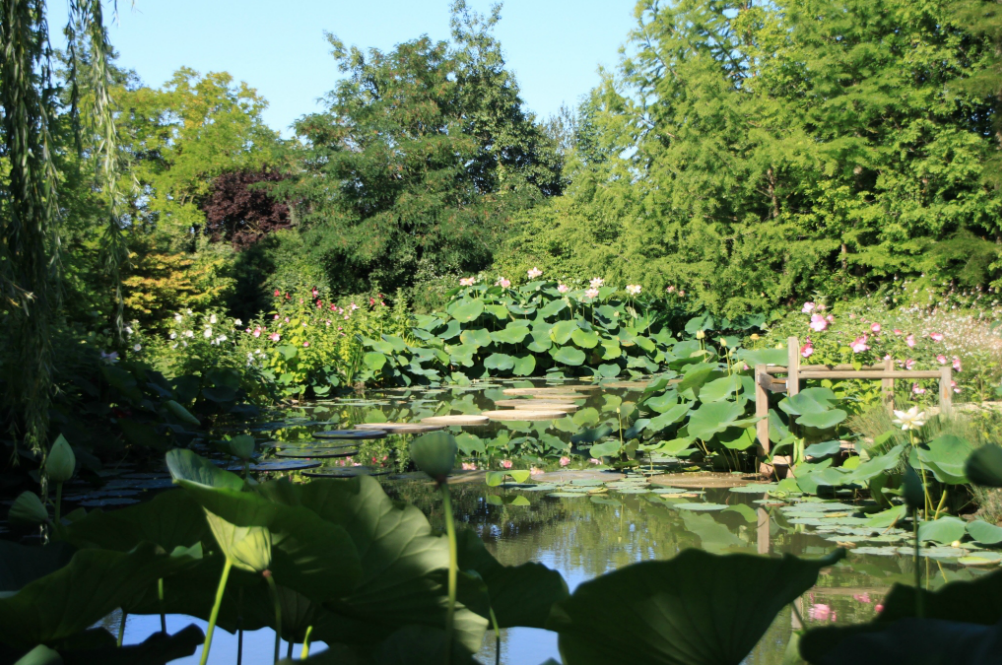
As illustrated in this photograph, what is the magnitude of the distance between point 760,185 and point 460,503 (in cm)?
927

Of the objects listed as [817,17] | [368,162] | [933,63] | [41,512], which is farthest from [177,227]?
[41,512]

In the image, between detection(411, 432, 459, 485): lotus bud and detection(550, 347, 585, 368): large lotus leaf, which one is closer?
detection(411, 432, 459, 485): lotus bud

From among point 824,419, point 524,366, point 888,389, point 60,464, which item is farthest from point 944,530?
point 524,366

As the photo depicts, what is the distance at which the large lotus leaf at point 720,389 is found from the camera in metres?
4.95

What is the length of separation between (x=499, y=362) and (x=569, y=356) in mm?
1024

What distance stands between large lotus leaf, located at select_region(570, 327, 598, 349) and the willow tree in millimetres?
9336

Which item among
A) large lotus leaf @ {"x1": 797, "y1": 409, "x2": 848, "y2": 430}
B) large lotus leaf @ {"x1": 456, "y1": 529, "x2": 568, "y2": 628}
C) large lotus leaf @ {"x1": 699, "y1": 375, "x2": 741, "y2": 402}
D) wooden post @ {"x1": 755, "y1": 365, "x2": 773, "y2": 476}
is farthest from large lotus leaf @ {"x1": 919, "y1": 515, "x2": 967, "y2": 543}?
large lotus leaf @ {"x1": 456, "y1": 529, "x2": 568, "y2": 628}

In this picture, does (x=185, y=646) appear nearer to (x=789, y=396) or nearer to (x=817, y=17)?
(x=789, y=396)

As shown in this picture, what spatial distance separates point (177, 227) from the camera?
661 inches

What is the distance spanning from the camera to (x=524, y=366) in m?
11.9

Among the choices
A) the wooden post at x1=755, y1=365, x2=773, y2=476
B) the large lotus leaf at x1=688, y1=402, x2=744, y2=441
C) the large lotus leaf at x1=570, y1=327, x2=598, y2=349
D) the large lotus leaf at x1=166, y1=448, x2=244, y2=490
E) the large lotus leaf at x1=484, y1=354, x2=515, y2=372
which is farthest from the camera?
the large lotus leaf at x1=484, y1=354, x2=515, y2=372

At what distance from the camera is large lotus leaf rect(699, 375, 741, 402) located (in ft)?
16.2

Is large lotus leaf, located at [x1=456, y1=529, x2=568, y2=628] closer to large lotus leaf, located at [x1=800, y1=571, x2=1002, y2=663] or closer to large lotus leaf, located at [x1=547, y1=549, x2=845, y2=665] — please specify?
large lotus leaf, located at [x1=547, y1=549, x2=845, y2=665]

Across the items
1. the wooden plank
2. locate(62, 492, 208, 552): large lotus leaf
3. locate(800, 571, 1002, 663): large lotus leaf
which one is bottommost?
the wooden plank
